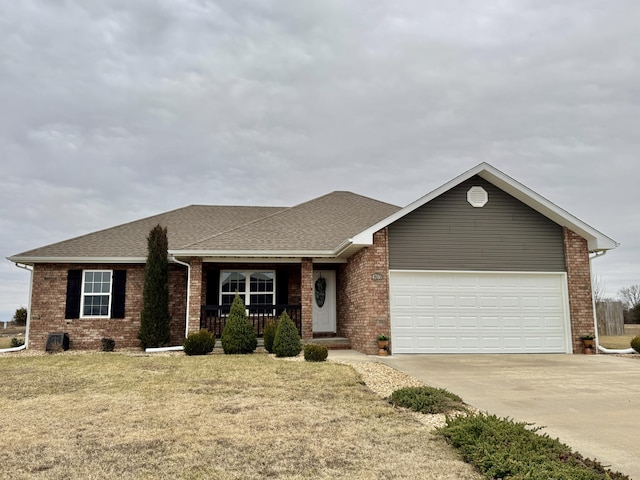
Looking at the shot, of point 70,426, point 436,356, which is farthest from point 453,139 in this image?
point 70,426

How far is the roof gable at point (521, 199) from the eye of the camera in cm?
1337

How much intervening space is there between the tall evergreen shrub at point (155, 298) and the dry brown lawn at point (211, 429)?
4.78 metres

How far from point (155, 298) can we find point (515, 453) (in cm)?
1243

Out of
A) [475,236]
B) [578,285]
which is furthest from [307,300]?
[578,285]

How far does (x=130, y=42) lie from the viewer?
13148 mm

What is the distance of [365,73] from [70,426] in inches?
511

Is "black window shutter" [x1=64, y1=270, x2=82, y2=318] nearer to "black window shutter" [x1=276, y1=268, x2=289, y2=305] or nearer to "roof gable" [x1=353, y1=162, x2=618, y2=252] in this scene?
→ "black window shutter" [x1=276, y1=268, x2=289, y2=305]

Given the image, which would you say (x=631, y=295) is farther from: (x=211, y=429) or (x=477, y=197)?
(x=211, y=429)

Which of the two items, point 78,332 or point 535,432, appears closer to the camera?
point 535,432

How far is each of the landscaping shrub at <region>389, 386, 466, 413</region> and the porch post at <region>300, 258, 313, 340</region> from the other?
721cm

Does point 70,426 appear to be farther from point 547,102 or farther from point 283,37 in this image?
point 547,102

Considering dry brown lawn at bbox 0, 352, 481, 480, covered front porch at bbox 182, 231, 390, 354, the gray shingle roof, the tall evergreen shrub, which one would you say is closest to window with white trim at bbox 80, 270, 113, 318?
the gray shingle roof

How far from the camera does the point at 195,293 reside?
14586 millimetres

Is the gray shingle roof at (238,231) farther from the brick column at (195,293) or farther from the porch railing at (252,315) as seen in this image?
the porch railing at (252,315)
